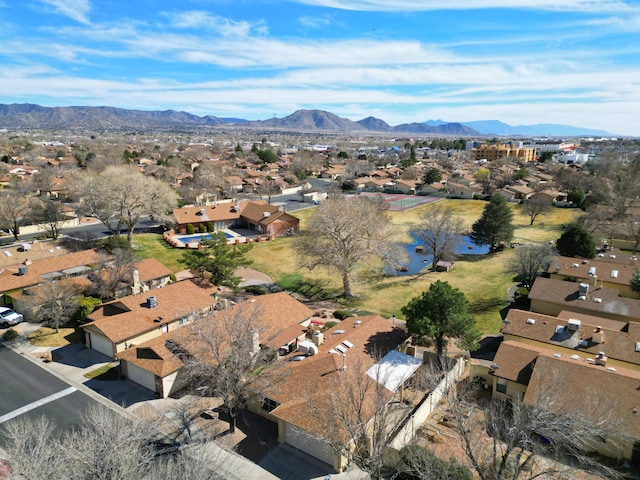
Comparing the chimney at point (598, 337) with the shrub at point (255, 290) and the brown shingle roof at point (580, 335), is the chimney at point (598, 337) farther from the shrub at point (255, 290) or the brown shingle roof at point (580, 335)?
the shrub at point (255, 290)

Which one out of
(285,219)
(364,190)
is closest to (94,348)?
(285,219)

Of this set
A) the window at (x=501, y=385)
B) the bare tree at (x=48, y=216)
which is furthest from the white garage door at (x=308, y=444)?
the bare tree at (x=48, y=216)

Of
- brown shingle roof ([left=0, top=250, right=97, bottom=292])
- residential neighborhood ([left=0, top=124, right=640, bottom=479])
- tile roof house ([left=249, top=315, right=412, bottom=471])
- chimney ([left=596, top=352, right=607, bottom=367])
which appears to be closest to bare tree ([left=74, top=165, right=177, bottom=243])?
residential neighborhood ([left=0, top=124, right=640, bottom=479])

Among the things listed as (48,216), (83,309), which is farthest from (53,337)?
(48,216)

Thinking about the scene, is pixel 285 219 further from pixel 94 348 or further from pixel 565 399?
pixel 565 399

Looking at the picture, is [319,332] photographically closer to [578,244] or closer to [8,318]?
[8,318]

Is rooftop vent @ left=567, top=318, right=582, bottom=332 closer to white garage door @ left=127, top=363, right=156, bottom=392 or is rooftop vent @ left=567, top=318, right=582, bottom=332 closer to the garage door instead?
white garage door @ left=127, top=363, right=156, bottom=392
